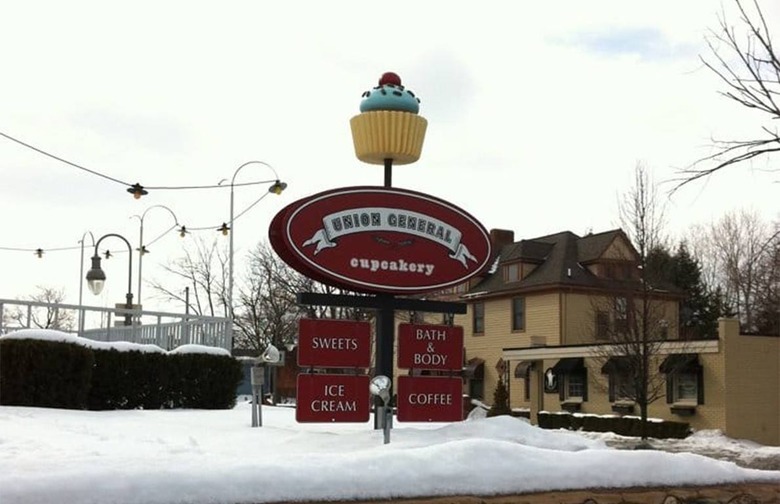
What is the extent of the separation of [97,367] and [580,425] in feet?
72.7

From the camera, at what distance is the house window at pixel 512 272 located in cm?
4153

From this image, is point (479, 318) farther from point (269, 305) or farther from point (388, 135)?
point (388, 135)

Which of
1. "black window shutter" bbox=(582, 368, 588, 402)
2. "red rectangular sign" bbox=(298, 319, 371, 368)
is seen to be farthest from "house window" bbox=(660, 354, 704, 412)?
"red rectangular sign" bbox=(298, 319, 371, 368)

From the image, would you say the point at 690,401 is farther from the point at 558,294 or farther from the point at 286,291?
the point at 286,291

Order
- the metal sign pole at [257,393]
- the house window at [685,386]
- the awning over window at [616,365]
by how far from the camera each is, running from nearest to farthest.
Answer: the metal sign pole at [257,393]
the awning over window at [616,365]
the house window at [685,386]

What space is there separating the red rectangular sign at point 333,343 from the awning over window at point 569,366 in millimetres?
23746

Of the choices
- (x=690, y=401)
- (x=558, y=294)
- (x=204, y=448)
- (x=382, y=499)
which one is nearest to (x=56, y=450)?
(x=204, y=448)

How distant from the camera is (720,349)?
28969 millimetres

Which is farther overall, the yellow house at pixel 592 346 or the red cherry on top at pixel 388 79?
the yellow house at pixel 592 346

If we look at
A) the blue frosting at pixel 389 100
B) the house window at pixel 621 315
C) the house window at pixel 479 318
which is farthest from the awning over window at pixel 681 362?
the blue frosting at pixel 389 100

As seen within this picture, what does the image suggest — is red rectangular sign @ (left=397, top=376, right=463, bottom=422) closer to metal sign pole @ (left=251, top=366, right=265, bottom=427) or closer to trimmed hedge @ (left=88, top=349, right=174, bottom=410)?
metal sign pole @ (left=251, top=366, right=265, bottom=427)

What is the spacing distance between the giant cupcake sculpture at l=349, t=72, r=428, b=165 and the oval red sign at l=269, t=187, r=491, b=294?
37.5 inches

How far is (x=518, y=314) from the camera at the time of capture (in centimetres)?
4091

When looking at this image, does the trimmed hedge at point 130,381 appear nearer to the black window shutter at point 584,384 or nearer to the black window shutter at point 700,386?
the black window shutter at point 700,386
